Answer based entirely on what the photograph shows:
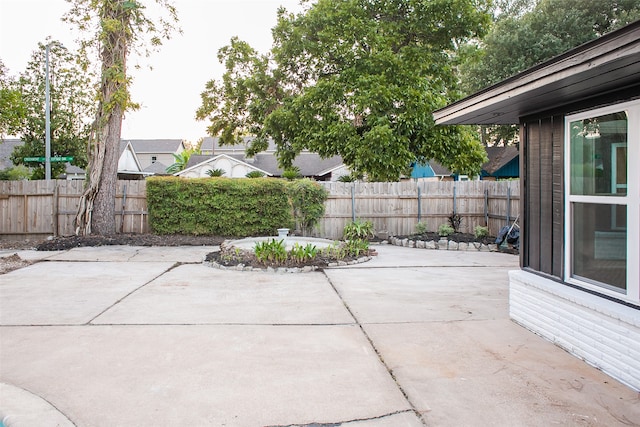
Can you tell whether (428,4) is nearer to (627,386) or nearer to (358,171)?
(358,171)

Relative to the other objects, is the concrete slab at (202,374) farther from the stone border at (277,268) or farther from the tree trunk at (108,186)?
the tree trunk at (108,186)

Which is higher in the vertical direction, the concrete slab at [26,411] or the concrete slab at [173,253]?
the concrete slab at [173,253]

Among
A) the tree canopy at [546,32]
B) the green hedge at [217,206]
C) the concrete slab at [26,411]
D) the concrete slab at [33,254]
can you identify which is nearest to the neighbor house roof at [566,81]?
the concrete slab at [26,411]

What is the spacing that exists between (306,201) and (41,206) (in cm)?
701

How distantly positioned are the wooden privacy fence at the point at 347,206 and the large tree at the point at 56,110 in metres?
9.00

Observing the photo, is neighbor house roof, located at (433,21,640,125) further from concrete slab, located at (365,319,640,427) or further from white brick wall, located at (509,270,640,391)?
concrete slab, located at (365,319,640,427)

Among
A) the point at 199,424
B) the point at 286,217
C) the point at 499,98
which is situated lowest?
the point at 199,424

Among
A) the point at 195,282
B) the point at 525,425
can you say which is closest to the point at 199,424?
the point at 525,425

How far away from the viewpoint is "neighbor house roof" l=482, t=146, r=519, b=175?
79.2 ft

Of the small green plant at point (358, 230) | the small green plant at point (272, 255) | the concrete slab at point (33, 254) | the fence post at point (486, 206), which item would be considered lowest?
the concrete slab at point (33, 254)

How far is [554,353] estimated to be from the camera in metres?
3.62

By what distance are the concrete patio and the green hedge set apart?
212 inches

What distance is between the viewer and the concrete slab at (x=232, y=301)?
4.55m

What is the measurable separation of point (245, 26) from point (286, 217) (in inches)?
331
